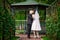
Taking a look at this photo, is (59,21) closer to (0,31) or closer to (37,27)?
(0,31)

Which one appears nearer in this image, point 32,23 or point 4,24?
point 4,24

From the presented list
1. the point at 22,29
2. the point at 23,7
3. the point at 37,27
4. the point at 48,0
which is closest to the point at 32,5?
the point at 23,7

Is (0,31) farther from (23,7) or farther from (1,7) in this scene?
(23,7)

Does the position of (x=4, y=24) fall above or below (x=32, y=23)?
above

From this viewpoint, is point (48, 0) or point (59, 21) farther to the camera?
point (48, 0)

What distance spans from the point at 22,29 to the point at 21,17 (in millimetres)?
5189

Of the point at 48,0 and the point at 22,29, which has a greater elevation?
the point at 48,0

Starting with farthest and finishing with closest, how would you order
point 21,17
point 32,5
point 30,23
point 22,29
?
point 21,17 → point 22,29 → point 32,5 → point 30,23

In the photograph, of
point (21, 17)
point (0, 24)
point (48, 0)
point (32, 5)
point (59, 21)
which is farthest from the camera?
point (48, 0)

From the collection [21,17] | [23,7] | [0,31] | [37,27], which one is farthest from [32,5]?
[0,31]

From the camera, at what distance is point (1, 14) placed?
969 cm

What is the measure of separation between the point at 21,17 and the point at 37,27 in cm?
1089

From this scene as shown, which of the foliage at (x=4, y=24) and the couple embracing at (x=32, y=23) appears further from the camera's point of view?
the couple embracing at (x=32, y=23)

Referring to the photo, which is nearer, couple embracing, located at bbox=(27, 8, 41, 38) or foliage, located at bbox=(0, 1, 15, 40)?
Answer: foliage, located at bbox=(0, 1, 15, 40)
